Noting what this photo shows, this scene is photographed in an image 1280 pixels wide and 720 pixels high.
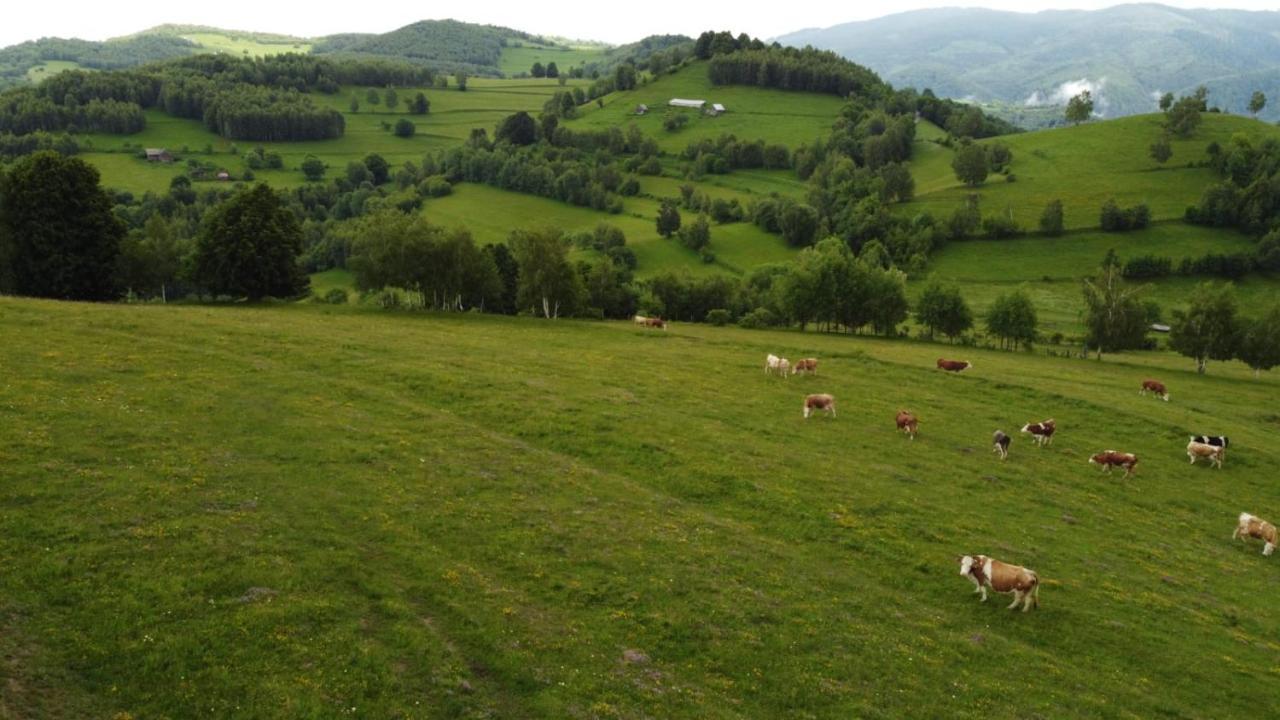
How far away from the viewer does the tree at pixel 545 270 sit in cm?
7744

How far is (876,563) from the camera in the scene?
28.1 metres

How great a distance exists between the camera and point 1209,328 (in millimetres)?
72312

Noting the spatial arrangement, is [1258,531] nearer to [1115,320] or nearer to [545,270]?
[1115,320]

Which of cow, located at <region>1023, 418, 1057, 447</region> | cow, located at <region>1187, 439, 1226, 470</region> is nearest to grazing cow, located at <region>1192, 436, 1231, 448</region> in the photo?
cow, located at <region>1187, 439, 1226, 470</region>

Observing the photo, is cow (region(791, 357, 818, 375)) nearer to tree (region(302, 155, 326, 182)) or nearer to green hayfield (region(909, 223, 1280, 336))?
green hayfield (region(909, 223, 1280, 336))

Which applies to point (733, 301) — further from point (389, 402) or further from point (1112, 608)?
point (1112, 608)

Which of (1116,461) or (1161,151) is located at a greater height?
(1161,151)

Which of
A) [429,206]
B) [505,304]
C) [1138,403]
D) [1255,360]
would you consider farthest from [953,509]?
[429,206]

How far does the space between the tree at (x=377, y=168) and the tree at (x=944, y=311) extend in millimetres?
148056

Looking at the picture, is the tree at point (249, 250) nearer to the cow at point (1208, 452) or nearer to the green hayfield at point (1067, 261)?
the cow at point (1208, 452)

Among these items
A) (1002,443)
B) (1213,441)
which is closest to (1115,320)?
(1213,441)

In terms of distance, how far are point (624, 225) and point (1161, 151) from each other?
393ft

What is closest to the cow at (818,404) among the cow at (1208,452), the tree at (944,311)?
the cow at (1208,452)

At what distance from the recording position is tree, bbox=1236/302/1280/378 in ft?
230
